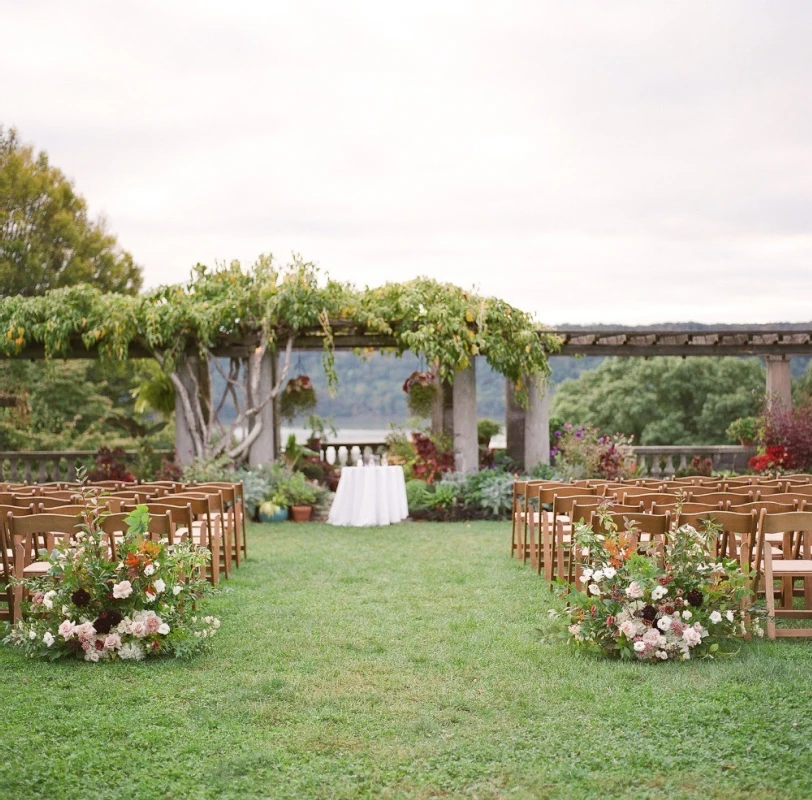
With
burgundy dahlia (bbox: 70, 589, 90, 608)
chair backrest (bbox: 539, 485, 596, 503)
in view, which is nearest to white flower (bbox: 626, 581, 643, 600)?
chair backrest (bbox: 539, 485, 596, 503)

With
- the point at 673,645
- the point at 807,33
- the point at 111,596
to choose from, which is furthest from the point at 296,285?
the point at 673,645

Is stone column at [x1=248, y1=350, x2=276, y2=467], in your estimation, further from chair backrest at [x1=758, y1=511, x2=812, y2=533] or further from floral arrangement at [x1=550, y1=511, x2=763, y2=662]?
chair backrest at [x1=758, y1=511, x2=812, y2=533]

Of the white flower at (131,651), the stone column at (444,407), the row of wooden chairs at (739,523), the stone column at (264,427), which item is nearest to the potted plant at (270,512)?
the stone column at (264,427)

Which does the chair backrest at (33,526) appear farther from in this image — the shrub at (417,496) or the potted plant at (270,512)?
the shrub at (417,496)

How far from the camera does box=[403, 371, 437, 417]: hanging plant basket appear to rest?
60.7ft

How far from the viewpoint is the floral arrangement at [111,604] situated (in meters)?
5.97

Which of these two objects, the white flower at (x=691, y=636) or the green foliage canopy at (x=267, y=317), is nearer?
the white flower at (x=691, y=636)

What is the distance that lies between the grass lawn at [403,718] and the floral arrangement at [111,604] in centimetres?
17

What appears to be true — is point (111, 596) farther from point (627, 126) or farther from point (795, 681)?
point (627, 126)

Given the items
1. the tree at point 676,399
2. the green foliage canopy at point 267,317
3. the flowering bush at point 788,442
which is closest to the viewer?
the green foliage canopy at point 267,317

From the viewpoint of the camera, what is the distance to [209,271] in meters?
15.2

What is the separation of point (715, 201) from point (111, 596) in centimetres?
1309

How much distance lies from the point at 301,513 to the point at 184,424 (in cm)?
261

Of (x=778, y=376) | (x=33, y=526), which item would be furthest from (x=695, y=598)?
(x=778, y=376)
